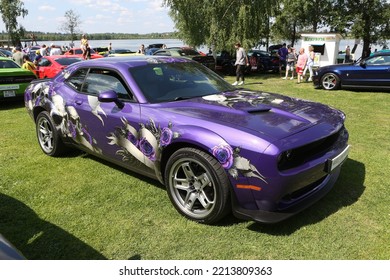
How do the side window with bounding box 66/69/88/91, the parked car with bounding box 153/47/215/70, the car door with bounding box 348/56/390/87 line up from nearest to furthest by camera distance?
1. the side window with bounding box 66/69/88/91
2. the car door with bounding box 348/56/390/87
3. the parked car with bounding box 153/47/215/70

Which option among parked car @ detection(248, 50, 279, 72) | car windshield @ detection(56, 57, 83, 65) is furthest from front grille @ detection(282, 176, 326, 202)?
parked car @ detection(248, 50, 279, 72)

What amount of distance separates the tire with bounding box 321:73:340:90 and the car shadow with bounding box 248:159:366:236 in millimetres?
8214

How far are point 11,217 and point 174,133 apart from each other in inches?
78.3

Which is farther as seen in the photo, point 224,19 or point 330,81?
point 224,19

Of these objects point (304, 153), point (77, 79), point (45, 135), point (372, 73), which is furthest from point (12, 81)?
point (372, 73)

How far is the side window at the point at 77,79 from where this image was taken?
457 cm

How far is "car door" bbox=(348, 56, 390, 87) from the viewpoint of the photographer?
36.4 ft

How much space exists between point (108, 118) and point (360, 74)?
10234 millimetres

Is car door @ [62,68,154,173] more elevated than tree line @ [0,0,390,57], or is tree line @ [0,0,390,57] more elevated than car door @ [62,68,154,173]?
tree line @ [0,0,390,57]

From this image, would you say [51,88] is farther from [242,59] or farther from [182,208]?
[242,59]

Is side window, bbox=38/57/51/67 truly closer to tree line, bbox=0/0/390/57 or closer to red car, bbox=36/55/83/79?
red car, bbox=36/55/83/79

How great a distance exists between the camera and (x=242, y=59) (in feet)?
46.2

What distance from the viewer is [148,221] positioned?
345 cm

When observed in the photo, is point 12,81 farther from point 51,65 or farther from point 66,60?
point 66,60
